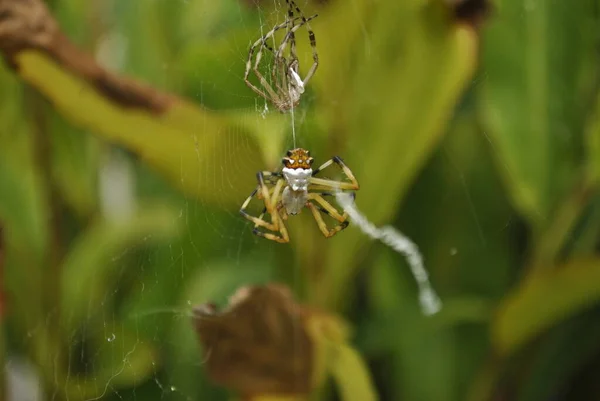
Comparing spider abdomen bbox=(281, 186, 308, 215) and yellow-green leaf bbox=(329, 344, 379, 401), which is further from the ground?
spider abdomen bbox=(281, 186, 308, 215)

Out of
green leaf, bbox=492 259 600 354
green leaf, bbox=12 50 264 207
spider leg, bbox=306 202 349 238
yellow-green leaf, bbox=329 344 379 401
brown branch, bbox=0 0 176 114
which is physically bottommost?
yellow-green leaf, bbox=329 344 379 401

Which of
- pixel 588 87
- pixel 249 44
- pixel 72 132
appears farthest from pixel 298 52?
pixel 72 132

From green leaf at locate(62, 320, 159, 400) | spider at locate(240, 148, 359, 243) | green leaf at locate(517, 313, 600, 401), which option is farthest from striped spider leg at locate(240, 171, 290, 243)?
green leaf at locate(517, 313, 600, 401)

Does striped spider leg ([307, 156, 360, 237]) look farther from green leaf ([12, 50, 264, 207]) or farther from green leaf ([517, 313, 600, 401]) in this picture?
green leaf ([517, 313, 600, 401])

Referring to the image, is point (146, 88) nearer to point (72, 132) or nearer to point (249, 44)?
point (249, 44)

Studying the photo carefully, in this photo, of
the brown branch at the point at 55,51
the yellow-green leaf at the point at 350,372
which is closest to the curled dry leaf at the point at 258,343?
the yellow-green leaf at the point at 350,372

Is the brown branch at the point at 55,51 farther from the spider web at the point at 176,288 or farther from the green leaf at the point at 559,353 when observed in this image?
the green leaf at the point at 559,353

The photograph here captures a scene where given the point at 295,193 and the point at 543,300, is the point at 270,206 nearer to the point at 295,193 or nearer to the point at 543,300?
the point at 295,193

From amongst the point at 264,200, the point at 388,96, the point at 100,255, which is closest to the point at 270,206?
the point at 264,200

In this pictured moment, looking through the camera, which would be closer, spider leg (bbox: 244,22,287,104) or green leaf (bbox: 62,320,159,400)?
spider leg (bbox: 244,22,287,104)
